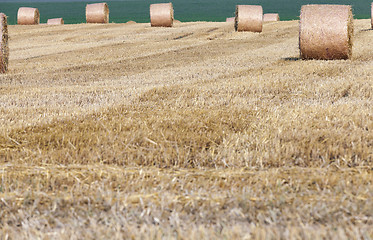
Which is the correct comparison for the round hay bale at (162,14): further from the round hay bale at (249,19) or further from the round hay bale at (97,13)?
the round hay bale at (249,19)

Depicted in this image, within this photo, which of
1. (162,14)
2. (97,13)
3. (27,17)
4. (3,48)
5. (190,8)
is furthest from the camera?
(190,8)

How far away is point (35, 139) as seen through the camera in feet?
12.6

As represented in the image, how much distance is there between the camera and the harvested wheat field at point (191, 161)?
2.29 meters

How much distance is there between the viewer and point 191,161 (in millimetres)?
3363

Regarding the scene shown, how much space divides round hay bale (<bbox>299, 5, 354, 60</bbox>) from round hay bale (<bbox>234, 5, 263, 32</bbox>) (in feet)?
37.0

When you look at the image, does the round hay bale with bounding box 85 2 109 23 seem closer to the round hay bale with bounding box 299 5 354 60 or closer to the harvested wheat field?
the round hay bale with bounding box 299 5 354 60

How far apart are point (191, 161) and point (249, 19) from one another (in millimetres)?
18155

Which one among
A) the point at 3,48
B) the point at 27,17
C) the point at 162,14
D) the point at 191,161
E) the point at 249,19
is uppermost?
the point at 191,161

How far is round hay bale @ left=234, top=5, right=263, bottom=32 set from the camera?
67.5 feet

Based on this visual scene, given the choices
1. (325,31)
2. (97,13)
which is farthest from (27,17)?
(325,31)

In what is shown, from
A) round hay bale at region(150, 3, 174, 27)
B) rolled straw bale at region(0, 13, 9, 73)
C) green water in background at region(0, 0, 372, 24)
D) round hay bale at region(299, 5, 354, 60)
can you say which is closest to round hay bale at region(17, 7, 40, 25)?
round hay bale at region(150, 3, 174, 27)

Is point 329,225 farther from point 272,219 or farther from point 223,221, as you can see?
point 223,221

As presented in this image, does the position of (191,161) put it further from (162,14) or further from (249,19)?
(162,14)

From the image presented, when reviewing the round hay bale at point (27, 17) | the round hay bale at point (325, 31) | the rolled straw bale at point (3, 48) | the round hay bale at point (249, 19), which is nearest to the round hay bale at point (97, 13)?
the round hay bale at point (27, 17)
